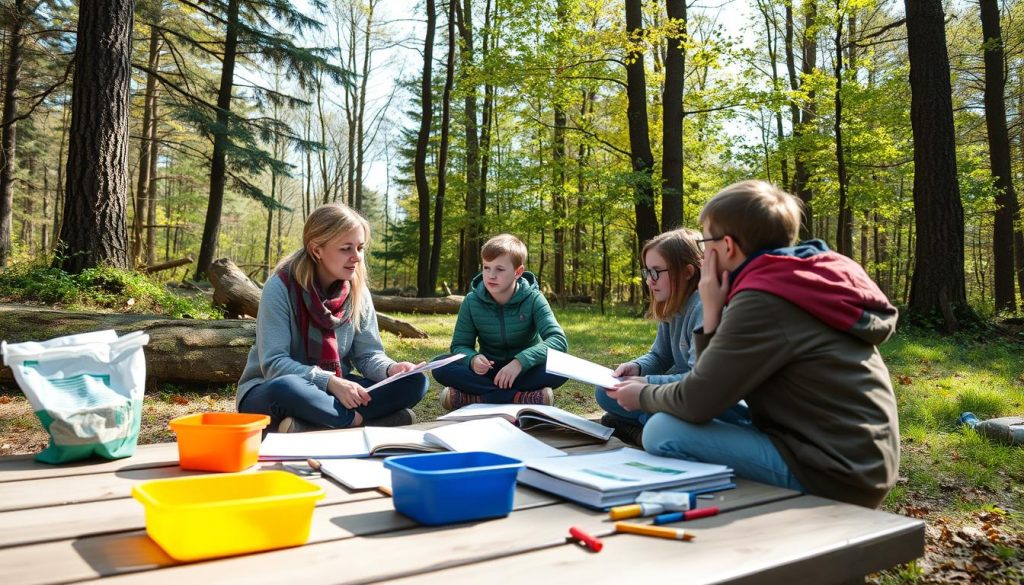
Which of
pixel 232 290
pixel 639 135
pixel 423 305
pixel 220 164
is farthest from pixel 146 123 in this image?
pixel 639 135

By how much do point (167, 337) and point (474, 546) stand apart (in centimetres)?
448

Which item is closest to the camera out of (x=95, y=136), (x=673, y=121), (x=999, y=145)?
(x=95, y=136)

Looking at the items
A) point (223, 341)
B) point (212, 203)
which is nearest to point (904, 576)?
point (223, 341)

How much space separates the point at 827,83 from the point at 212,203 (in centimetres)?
1151

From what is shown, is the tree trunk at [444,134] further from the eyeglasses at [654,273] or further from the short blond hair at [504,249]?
the eyeglasses at [654,273]

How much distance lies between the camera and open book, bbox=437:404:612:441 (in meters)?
2.29

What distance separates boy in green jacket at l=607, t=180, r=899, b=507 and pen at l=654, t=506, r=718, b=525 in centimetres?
41

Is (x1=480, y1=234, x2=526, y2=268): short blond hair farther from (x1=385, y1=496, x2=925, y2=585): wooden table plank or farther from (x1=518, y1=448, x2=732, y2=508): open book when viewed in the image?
(x1=385, y1=496, x2=925, y2=585): wooden table plank

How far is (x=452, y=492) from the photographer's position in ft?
4.37

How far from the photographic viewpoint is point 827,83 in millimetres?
12391

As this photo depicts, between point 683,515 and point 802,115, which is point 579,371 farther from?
point 802,115

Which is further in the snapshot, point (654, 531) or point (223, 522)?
point (654, 531)

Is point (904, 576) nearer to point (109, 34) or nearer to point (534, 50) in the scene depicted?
point (109, 34)

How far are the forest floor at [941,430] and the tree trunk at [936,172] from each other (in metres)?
0.60
